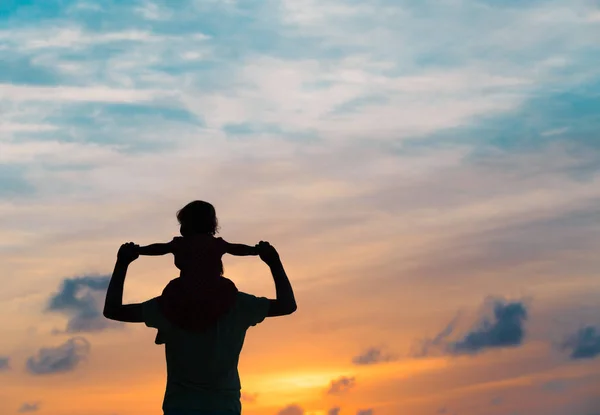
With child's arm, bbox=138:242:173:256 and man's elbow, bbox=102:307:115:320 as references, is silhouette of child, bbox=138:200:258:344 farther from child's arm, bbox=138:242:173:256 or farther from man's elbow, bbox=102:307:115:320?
man's elbow, bbox=102:307:115:320

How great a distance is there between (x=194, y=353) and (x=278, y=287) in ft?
3.53

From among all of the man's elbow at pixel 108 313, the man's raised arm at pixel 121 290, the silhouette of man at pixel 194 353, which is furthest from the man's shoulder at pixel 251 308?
the man's elbow at pixel 108 313

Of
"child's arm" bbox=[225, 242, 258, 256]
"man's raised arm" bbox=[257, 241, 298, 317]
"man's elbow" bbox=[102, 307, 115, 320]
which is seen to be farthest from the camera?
"man's raised arm" bbox=[257, 241, 298, 317]

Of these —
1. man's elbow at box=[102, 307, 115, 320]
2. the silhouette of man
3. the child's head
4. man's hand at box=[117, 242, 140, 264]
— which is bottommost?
the silhouette of man

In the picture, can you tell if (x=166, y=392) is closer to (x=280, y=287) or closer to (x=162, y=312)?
(x=162, y=312)

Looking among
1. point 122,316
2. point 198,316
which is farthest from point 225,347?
point 122,316

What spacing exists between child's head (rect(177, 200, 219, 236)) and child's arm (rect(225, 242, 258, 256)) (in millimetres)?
204

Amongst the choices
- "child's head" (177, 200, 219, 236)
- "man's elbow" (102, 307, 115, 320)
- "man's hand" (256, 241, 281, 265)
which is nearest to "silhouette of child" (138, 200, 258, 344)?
"child's head" (177, 200, 219, 236)

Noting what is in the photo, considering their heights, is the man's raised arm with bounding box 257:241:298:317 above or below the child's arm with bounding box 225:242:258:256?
below

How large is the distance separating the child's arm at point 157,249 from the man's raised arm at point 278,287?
0.92 metres

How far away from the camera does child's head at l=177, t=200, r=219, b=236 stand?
9.99 meters

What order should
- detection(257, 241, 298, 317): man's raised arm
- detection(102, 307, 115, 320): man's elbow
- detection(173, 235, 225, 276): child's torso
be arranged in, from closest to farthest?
1. detection(102, 307, 115, 320): man's elbow
2. detection(173, 235, 225, 276): child's torso
3. detection(257, 241, 298, 317): man's raised arm

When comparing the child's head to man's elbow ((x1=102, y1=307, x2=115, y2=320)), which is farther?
the child's head

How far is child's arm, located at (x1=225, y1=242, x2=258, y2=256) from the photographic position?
10.0m
